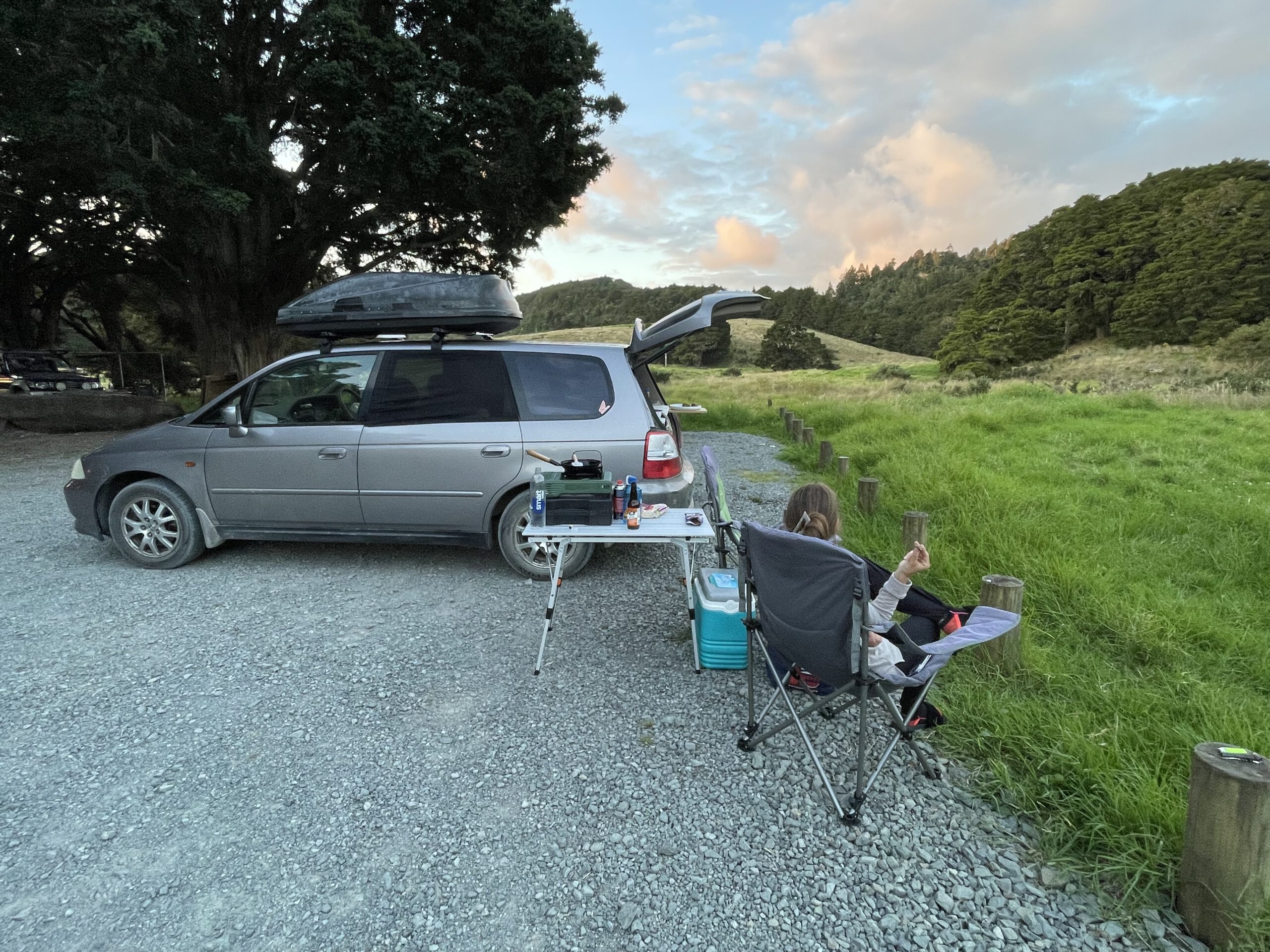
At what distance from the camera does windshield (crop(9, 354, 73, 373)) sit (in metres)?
18.8

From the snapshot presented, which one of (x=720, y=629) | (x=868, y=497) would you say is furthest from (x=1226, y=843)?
(x=868, y=497)

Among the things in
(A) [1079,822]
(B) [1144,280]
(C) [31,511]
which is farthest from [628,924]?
(B) [1144,280]

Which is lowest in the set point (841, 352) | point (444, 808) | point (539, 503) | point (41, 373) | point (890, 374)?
point (444, 808)

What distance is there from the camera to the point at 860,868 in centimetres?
218

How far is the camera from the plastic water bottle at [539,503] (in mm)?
3691

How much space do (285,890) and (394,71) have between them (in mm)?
11894

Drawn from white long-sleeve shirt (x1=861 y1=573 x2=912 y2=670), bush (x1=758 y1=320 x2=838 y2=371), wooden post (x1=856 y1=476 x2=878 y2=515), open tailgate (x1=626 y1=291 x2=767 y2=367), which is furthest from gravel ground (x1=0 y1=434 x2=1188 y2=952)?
bush (x1=758 y1=320 x2=838 y2=371)

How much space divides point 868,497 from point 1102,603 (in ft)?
8.09

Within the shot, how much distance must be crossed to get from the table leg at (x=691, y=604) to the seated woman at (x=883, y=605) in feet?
1.95

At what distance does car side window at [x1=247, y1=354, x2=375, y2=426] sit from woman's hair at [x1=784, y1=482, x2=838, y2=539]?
3.50 m

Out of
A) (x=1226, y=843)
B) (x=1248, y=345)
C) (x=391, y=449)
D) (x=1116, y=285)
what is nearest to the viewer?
(x=1226, y=843)

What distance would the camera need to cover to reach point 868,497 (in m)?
6.31

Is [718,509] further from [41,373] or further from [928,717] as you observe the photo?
[41,373]

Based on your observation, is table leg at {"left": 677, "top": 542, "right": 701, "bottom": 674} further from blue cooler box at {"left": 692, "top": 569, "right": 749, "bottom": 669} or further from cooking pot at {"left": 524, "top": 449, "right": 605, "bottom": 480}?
cooking pot at {"left": 524, "top": 449, "right": 605, "bottom": 480}
